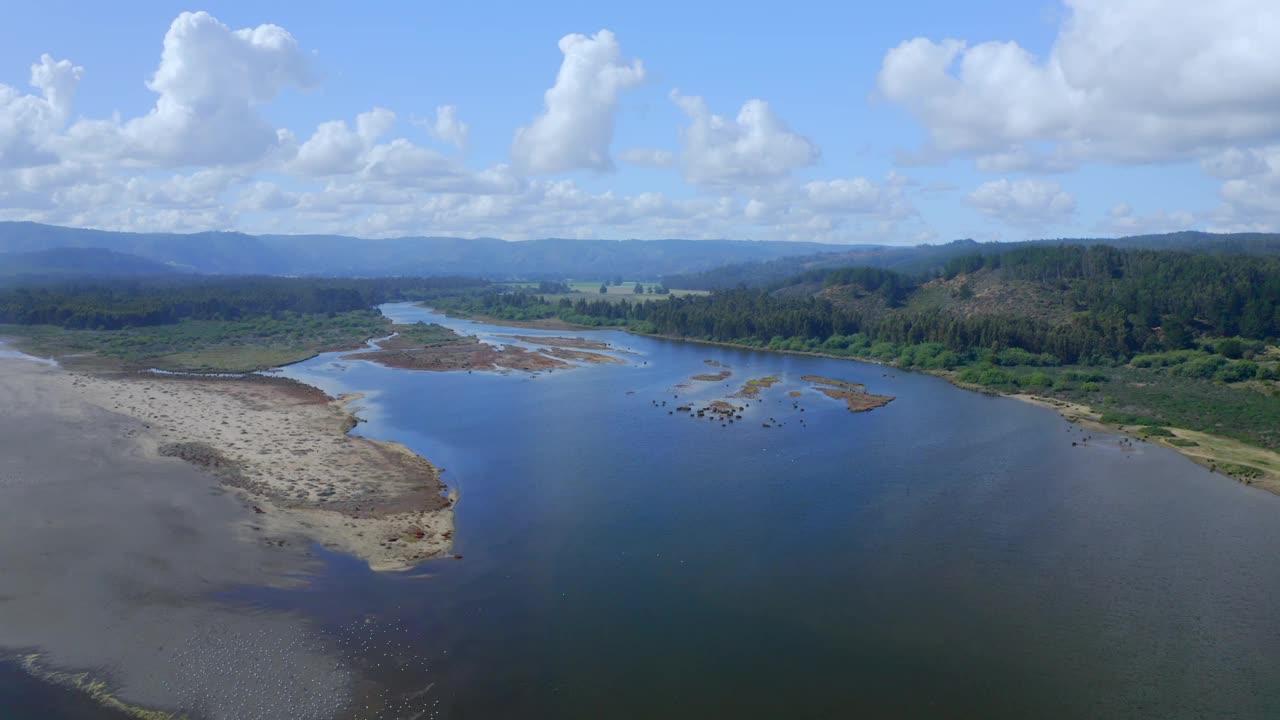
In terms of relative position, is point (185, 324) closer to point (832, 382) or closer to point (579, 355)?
point (579, 355)

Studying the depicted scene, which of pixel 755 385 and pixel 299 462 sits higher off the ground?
pixel 299 462

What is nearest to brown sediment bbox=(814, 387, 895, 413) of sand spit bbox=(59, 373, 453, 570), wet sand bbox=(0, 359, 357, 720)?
sand spit bbox=(59, 373, 453, 570)

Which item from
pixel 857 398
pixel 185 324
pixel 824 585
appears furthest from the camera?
pixel 185 324

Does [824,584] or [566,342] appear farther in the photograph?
[566,342]

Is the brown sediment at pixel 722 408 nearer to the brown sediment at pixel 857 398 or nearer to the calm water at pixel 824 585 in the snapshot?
the calm water at pixel 824 585

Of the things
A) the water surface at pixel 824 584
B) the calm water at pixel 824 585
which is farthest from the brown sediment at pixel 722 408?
the water surface at pixel 824 584

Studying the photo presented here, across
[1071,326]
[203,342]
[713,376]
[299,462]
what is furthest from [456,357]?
[1071,326]

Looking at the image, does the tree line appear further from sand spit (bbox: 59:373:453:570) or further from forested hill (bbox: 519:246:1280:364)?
forested hill (bbox: 519:246:1280:364)

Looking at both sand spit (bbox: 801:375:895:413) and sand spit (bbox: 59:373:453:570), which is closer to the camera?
sand spit (bbox: 59:373:453:570)
